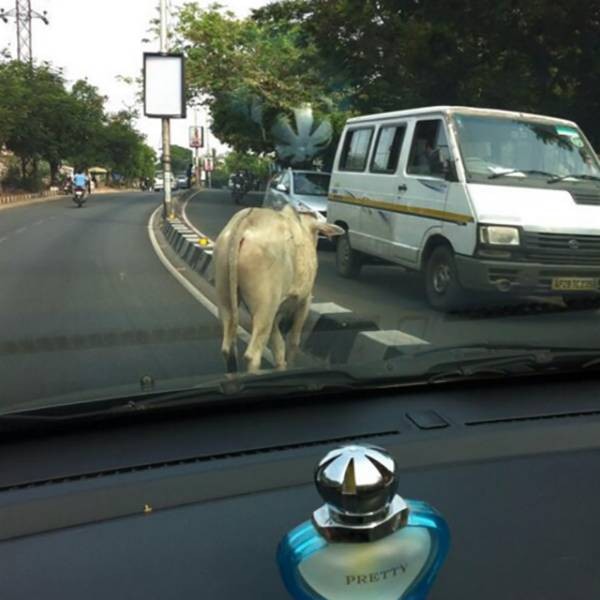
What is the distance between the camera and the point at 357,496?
129 cm

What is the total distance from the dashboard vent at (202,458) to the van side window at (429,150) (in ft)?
18.8

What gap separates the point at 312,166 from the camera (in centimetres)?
2253

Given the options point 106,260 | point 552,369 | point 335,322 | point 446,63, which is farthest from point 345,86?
point 552,369

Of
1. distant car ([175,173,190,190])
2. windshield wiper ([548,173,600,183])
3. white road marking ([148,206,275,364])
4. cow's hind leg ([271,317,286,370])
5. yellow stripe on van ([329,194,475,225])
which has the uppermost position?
windshield wiper ([548,173,600,183])

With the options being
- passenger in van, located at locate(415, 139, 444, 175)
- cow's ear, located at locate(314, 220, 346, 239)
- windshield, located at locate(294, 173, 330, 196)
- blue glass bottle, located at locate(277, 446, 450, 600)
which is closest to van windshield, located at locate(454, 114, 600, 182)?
passenger in van, located at locate(415, 139, 444, 175)

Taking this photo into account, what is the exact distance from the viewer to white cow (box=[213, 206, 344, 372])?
429 centimetres

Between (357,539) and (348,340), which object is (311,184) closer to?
(348,340)

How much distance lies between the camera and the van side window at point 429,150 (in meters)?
7.96

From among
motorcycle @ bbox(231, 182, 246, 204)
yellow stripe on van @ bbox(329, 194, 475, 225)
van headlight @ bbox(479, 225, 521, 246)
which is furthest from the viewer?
motorcycle @ bbox(231, 182, 246, 204)

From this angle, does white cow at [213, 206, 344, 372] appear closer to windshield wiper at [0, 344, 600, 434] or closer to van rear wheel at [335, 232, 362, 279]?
windshield wiper at [0, 344, 600, 434]

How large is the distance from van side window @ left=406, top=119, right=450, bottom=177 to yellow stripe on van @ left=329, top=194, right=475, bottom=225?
373 mm

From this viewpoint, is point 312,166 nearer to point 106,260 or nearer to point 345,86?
point 345,86

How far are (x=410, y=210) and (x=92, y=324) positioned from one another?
12.0 feet

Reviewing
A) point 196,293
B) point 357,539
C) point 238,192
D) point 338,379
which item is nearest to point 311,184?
point 196,293
